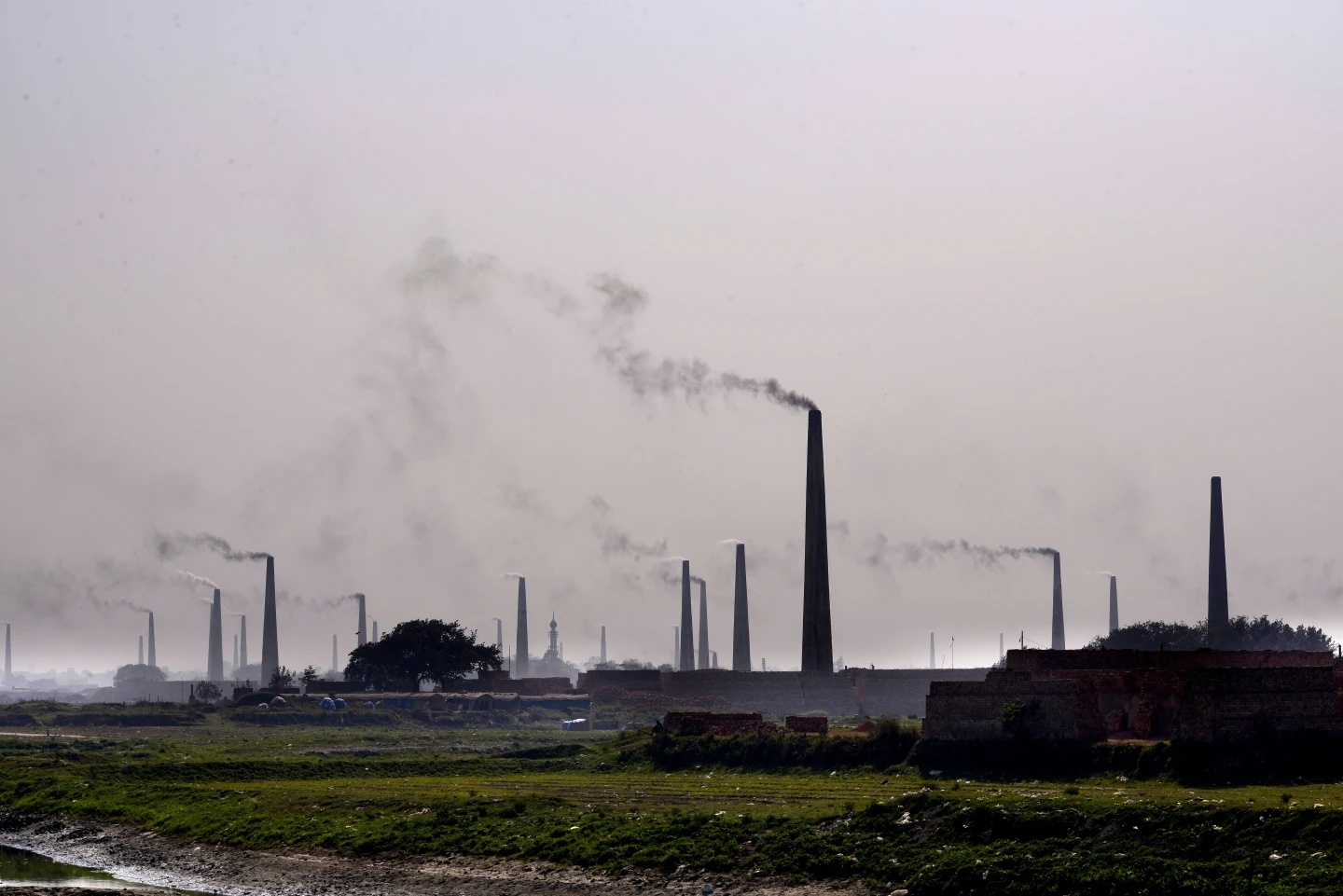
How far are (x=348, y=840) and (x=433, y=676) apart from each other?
78748 millimetres

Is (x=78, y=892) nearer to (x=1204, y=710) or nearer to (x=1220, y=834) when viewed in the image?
(x=1220, y=834)

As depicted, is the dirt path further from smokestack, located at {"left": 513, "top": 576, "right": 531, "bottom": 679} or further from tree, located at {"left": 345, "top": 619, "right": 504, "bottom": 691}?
smokestack, located at {"left": 513, "top": 576, "right": 531, "bottom": 679}

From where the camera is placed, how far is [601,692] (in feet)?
358

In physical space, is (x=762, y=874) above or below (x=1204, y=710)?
below

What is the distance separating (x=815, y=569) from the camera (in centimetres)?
9694

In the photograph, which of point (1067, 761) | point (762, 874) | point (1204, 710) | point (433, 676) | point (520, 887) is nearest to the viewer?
point (762, 874)

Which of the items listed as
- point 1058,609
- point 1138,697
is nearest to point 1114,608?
point 1058,609

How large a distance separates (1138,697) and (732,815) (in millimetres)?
12101

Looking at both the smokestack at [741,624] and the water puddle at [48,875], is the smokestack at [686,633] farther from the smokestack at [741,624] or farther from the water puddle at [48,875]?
the water puddle at [48,875]

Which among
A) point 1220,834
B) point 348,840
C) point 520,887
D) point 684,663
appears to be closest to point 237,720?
point 684,663

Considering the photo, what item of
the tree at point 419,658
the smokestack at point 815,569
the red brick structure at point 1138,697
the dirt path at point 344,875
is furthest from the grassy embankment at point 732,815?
the tree at point 419,658

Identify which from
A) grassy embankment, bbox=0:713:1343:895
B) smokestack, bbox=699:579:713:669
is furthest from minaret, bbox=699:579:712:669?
grassy embankment, bbox=0:713:1343:895

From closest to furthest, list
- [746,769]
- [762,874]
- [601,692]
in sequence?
[762,874] < [746,769] < [601,692]

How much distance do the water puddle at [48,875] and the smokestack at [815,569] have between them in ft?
185
